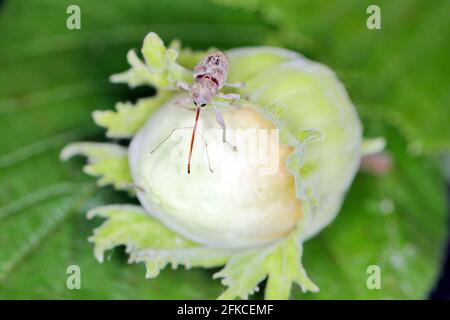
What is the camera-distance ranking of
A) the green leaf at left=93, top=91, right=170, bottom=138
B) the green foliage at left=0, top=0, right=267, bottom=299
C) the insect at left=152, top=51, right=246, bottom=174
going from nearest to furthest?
the insect at left=152, top=51, right=246, bottom=174
the green leaf at left=93, top=91, right=170, bottom=138
the green foliage at left=0, top=0, right=267, bottom=299

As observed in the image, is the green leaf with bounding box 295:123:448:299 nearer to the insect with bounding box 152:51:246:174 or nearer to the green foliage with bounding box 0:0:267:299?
the green foliage with bounding box 0:0:267:299

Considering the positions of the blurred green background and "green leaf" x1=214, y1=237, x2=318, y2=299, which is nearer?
"green leaf" x1=214, y1=237, x2=318, y2=299

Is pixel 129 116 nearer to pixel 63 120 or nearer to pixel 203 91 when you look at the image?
pixel 203 91

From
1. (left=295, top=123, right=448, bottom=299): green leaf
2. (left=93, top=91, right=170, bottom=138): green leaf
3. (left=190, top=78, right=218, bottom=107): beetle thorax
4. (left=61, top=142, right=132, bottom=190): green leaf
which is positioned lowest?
(left=295, top=123, right=448, bottom=299): green leaf

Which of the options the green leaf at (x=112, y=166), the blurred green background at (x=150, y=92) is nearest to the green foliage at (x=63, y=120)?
the blurred green background at (x=150, y=92)

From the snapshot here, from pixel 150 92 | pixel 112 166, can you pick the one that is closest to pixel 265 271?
pixel 112 166

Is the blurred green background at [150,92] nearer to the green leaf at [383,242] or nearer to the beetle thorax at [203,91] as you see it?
the green leaf at [383,242]

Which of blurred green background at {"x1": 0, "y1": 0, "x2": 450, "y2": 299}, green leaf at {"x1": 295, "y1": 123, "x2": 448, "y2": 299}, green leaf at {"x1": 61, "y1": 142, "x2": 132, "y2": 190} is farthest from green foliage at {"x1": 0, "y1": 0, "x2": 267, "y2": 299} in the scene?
green leaf at {"x1": 295, "y1": 123, "x2": 448, "y2": 299}
